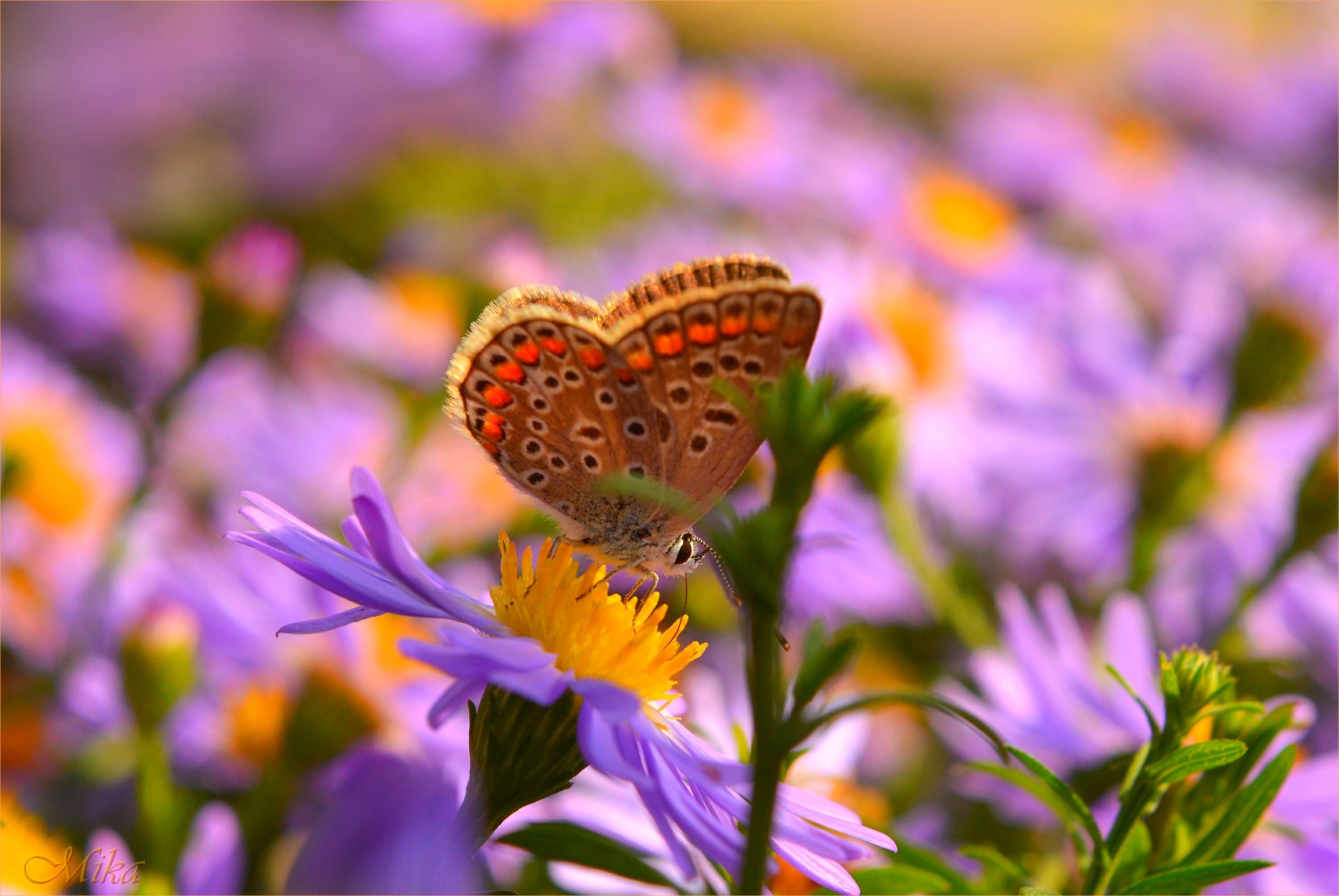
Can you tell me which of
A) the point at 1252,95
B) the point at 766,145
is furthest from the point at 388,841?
the point at 1252,95

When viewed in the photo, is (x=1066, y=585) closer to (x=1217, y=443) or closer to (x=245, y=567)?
(x=1217, y=443)

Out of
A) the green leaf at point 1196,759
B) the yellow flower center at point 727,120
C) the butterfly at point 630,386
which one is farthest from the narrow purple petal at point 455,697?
the yellow flower center at point 727,120

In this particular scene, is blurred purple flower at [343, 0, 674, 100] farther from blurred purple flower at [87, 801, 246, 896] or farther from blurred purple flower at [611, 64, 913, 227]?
blurred purple flower at [87, 801, 246, 896]

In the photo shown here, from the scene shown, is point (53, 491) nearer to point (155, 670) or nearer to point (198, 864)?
point (155, 670)

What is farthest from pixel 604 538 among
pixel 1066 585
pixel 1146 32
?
pixel 1146 32

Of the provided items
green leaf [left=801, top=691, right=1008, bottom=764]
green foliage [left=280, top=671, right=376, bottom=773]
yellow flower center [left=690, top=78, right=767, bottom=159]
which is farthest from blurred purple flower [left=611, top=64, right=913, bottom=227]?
green leaf [left=801, top=691, right=1008, bottom=764]

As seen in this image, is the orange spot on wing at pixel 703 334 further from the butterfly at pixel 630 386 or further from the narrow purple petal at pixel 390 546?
the narrow purple petal at pixel 390 546

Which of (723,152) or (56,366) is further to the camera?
(723,152)
